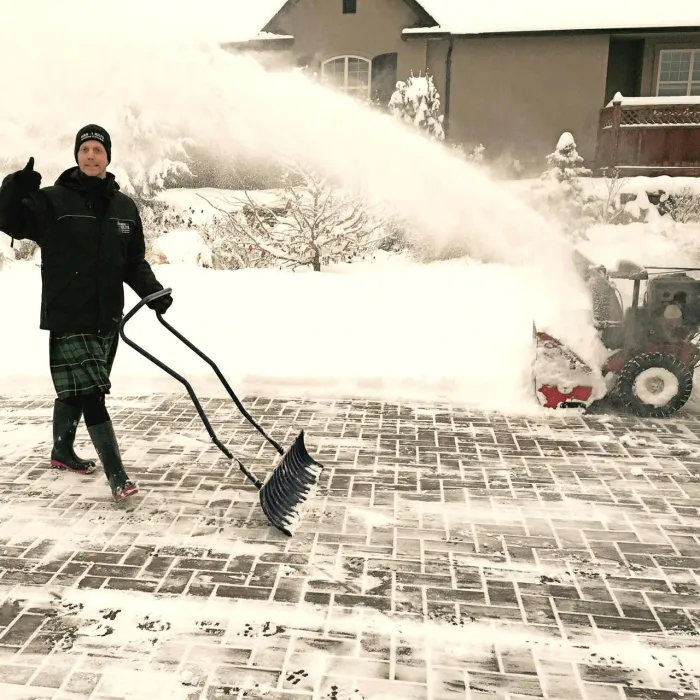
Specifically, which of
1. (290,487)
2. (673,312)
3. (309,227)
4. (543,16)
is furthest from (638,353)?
(543,16)

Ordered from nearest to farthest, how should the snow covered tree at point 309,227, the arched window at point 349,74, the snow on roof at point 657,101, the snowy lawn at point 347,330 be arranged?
the snowy lawn at point 347,330 → the snow covered tree at point 309,227 → the snow on roof at point 657,101 → the arched window at point 349,74

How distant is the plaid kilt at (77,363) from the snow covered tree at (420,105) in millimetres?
11836

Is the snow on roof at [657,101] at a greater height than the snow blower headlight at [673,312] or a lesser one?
greater

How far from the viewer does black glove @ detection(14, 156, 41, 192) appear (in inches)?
147

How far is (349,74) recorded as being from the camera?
1667 cm

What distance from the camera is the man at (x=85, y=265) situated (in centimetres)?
395

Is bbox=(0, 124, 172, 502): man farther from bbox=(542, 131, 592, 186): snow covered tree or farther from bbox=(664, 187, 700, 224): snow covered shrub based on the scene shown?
bbox=(664, 187, 700, 224): snow covered shrub

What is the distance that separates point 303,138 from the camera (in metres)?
9.69

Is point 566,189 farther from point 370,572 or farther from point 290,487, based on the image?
point 370,572

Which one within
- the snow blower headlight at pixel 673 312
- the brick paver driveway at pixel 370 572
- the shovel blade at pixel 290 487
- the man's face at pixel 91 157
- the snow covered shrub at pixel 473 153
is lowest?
the brick paver driveway at pixel 370 572

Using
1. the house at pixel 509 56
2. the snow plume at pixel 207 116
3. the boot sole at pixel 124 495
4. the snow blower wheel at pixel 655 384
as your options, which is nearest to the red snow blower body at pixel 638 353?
the snow blower wheel at pixel 655 384

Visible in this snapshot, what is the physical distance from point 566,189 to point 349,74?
21.0 feet

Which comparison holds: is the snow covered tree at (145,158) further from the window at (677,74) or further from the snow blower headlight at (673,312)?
the window at (677,74)

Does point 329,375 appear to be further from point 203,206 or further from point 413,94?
point 413,94
